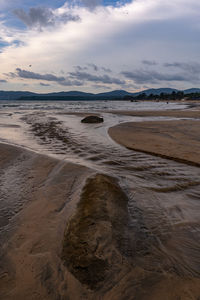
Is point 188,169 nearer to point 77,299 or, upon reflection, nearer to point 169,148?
point 169,148

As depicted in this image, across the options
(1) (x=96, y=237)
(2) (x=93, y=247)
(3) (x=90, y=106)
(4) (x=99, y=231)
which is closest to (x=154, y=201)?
(4) (x=99, y=231)

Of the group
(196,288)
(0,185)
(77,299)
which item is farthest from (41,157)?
(196,288)

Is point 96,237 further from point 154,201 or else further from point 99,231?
point 154,201

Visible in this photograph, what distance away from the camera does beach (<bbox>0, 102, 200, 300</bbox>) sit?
1.80m

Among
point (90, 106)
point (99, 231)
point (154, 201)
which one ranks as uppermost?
point (99, 231)

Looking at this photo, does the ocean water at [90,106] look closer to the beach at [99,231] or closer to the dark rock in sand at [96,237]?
the beach at [99,231]

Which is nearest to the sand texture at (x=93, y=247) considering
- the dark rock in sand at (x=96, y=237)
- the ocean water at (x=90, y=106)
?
the dark rock in sand at (x=96, y=237)

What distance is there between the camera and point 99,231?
2465 millimetres

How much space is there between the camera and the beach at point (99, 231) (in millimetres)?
1805

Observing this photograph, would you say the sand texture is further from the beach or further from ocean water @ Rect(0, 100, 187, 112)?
ocean water @ Rect(0, 100, 187, 112)

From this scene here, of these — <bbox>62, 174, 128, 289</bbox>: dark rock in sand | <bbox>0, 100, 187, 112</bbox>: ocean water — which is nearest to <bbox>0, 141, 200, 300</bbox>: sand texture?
<bbox>62, 174, 128, 289</bbox>: dark rock in sand

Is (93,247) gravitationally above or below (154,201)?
above

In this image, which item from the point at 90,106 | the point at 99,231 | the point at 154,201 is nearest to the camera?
the point at 99,231

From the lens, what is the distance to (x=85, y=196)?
140 inches
